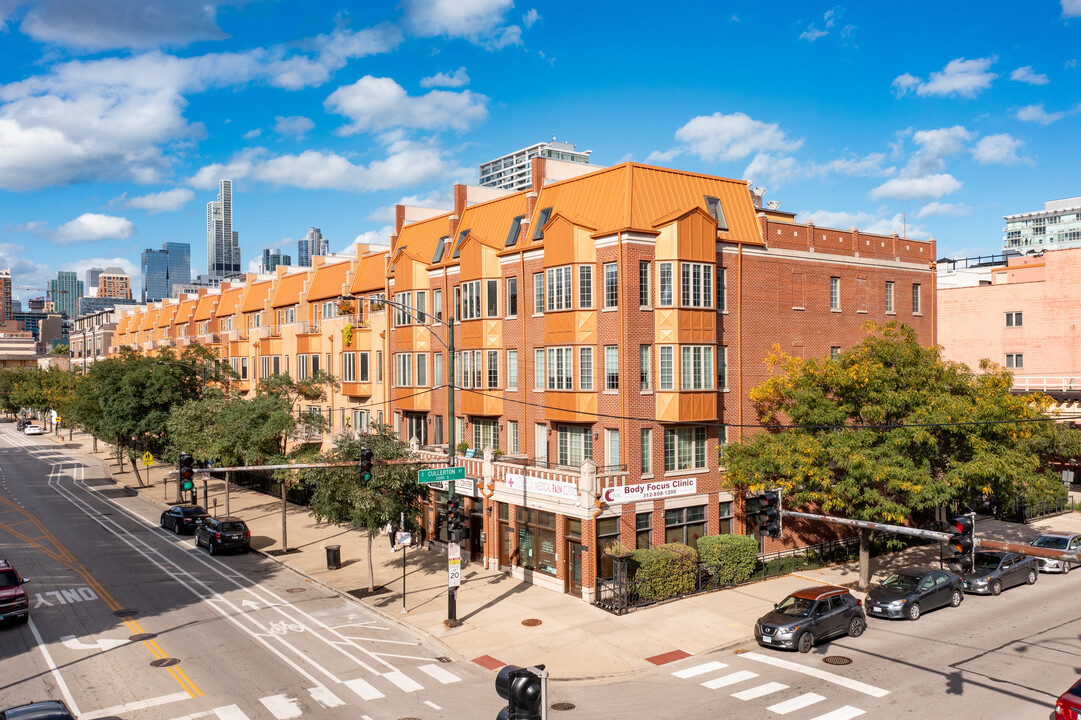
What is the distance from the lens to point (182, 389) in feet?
200

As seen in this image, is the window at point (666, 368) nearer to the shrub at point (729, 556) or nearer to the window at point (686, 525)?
the window at point (686, 525)

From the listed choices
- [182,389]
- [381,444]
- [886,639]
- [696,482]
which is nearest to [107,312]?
[182,389]

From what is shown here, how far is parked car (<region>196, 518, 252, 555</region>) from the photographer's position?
38938 millimetres

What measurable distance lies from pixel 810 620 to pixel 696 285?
48.0 ft

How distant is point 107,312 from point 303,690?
120170 millimetres

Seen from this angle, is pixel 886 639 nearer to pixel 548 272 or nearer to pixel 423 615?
pixel 423 615

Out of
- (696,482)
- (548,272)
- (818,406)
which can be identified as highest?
(548,272)

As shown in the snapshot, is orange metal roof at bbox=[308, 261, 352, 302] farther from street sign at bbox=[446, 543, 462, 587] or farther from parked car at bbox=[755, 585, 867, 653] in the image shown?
parked car at bbox=[755, 585, 867, 653]

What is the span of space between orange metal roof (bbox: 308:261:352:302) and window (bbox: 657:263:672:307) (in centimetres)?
2934

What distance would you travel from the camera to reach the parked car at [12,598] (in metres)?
26.3

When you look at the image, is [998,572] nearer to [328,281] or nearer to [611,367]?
[611,367]

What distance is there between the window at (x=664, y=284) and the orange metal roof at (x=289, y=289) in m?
36.9

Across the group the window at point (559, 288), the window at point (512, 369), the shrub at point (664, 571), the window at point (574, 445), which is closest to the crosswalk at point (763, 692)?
the shrub at point (664, 571)

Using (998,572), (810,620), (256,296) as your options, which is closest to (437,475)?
(810,620)
